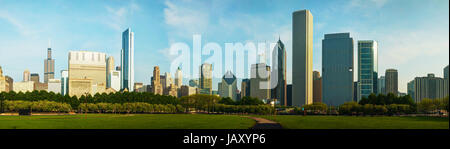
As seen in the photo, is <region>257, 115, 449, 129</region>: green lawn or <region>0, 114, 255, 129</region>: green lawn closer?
<region>0, 114, 255, 129</region>: green lawn

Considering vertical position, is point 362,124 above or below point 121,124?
A: below

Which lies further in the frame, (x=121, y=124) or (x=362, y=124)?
(x=362, y=124)

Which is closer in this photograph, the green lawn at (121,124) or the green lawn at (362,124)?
the green lawn at (121,124)

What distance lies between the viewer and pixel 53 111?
128250 millimetres
